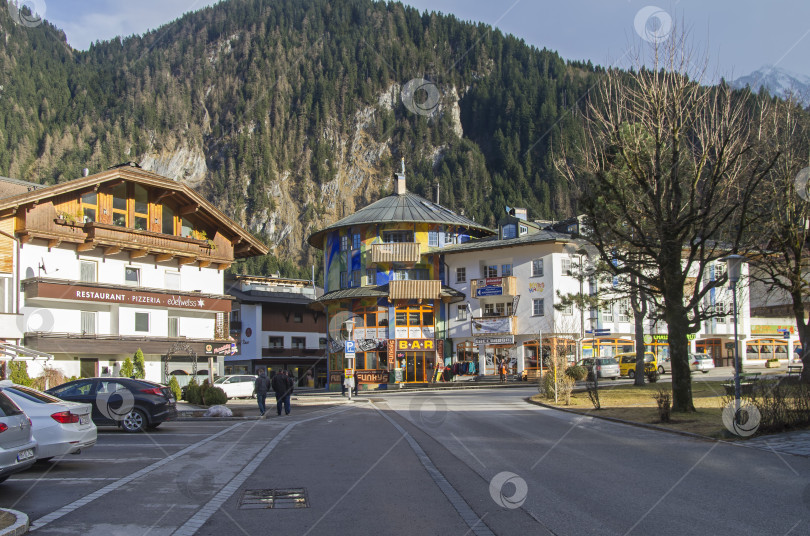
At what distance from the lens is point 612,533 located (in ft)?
24.9

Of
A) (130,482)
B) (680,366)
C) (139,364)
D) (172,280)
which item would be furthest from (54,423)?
(172,280)

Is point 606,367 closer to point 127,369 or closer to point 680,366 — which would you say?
point 680,366

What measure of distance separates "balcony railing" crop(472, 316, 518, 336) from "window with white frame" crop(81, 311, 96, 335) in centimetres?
2901

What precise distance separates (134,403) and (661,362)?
45778 mm

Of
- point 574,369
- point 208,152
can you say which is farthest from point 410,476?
point 208,152

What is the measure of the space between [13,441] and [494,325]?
161 feet

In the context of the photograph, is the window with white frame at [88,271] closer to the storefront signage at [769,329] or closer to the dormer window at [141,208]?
the dormer window at [141,208]

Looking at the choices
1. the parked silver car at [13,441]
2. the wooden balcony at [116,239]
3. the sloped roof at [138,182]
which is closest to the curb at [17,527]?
the parked silver car at [13,441]

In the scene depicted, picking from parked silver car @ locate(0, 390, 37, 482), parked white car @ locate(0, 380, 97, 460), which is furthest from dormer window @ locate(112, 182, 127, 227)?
parked silver car @ locate(0, 390, 37, 482)

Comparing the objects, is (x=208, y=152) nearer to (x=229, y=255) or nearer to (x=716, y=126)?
(x=229, y=255)

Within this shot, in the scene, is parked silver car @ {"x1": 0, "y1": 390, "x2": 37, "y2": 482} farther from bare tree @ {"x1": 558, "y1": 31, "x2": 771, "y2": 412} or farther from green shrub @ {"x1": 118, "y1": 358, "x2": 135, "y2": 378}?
green shrub @ {"x1": 118, "y1": 358, "x2": 135, "y2": 378}

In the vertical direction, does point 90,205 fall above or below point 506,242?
above

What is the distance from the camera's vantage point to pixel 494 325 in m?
57.2

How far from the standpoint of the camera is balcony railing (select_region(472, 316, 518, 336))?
5647 cm
